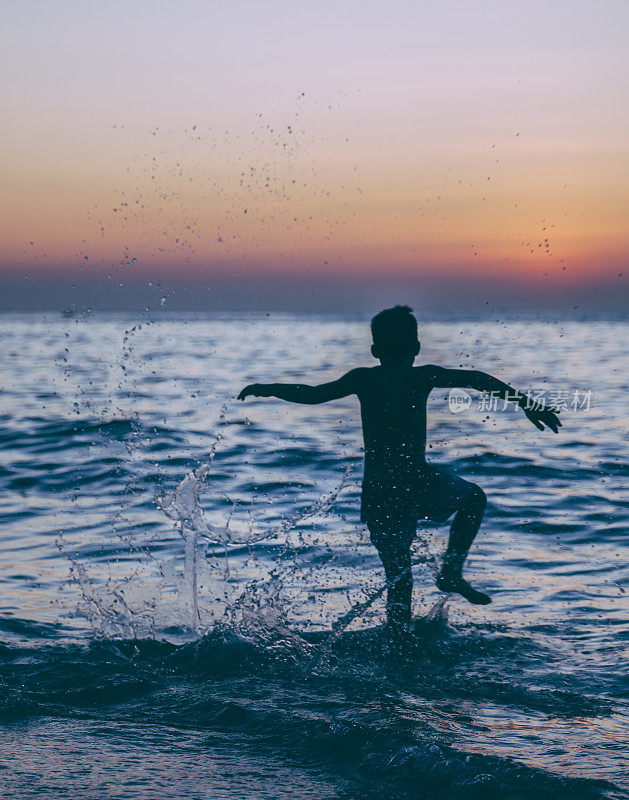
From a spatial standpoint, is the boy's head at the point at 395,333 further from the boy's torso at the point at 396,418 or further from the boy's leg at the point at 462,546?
the boy's leg at the point at 462,546

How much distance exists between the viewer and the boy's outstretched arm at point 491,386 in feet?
18.5

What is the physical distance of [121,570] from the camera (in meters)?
8.22

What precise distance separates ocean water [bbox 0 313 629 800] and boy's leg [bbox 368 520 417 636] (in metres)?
0.27

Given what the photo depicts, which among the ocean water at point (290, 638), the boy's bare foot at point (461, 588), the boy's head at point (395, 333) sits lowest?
the ocean water at point (290, 638)

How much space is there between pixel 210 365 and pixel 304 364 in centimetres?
382

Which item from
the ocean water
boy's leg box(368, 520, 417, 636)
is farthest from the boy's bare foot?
the ocean water

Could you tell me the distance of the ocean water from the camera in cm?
419

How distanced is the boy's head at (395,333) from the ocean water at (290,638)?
5.22 feet

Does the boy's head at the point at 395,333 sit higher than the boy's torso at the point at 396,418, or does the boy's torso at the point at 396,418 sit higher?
the boy's head at the point at 395,333

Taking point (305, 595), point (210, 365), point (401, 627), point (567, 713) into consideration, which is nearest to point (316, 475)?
point (305, 595)

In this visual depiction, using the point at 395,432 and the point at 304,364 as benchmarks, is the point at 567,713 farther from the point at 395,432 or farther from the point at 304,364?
the point at 304,364

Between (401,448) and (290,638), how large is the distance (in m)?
1.59

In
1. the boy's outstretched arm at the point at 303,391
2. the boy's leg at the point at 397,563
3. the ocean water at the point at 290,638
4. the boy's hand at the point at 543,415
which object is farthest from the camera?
the boy's leg at the point at 397,563

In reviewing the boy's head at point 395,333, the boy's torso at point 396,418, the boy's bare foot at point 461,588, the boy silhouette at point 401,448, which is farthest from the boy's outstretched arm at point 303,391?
the boy's bare foot at point 461,588
